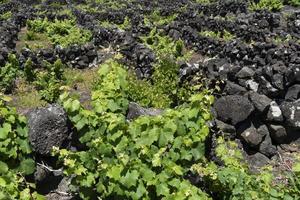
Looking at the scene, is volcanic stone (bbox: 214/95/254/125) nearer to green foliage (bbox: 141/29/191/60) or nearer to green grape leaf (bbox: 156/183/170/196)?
green grape leaf (bbox: 156/183/170/196)

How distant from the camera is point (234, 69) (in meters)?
13.0

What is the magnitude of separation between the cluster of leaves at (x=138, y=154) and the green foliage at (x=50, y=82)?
6.72 m

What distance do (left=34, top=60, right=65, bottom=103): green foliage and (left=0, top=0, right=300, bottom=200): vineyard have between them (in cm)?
Result: 5

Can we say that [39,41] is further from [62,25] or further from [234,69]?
[234,69]

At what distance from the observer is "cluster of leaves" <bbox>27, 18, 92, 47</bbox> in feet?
77.2

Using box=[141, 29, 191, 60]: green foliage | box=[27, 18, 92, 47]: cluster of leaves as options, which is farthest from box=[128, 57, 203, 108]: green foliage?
box=[27, 18, 92, 47]: cluster of leaves

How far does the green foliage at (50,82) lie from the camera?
1478cm

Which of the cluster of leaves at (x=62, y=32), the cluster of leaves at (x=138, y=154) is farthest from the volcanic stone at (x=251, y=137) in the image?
the cluster of leaves at (x=62, y=32)

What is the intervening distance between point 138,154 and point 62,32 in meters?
21.3

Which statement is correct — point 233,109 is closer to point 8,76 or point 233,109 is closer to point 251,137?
point 251,137

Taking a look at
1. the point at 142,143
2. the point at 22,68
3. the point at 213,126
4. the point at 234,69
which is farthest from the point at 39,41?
the point at 142,143

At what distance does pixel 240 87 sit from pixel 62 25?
17807 millimetres

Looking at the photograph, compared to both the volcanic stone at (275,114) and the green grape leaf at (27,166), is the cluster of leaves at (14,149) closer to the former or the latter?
the green grape leaf at (27,166)

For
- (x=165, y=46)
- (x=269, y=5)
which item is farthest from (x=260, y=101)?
(x=269, y=5)
